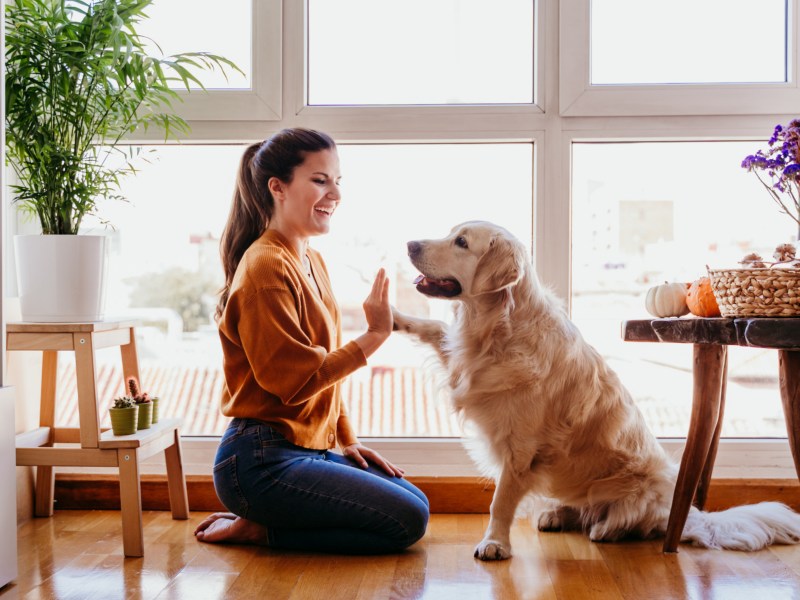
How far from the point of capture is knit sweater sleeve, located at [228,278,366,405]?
6.36 ft

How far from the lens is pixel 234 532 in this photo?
2.12 meters

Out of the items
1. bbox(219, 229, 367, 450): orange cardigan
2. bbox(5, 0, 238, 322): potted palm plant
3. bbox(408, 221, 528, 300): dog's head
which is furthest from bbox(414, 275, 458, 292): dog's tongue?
bbox(5, 0, 238, 322): potted palm plant

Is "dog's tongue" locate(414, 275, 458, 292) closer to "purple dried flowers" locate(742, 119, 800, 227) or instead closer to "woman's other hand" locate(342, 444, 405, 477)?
"woman's other hand" locate(342, 444, 405, 477)

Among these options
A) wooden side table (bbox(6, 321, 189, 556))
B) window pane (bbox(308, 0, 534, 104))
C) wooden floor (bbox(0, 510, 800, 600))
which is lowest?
wooden floor (bbox(0, 510, 800, 600))

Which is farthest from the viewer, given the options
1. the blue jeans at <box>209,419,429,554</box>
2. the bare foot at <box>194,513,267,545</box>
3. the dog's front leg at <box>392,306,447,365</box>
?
the dog's front leg at <box>392,306,447,365</box>

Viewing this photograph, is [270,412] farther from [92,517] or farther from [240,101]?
[240,101]

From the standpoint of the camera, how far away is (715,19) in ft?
8.41

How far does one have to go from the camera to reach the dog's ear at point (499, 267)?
203 centimetres

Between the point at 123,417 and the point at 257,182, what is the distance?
29.1 inches

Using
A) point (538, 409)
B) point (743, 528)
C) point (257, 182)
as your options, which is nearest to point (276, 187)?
point (257, 182)

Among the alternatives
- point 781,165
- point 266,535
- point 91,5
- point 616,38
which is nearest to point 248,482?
point 266,535

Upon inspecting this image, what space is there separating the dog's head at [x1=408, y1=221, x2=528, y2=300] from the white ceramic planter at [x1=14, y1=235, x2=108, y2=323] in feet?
2.96

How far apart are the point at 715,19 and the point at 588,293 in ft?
3.31

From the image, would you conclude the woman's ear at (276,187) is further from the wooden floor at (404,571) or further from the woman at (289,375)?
the wooden floor at (404,571)
